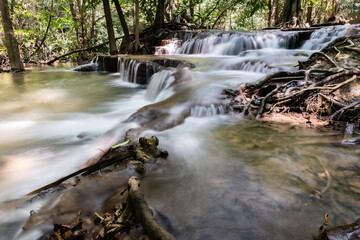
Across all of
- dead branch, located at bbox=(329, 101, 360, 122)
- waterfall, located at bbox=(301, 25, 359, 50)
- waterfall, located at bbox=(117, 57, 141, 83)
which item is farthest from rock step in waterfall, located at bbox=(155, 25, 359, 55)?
dead branch, located at bbox=(329, 101, 360, 122)

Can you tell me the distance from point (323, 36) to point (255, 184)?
29.3ft

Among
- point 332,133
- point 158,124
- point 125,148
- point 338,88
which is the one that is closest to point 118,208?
point 125,148

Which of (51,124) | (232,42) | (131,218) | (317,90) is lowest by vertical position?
(51,124)

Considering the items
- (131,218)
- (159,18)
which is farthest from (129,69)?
(131,218)

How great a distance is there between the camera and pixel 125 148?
2713 millimetres

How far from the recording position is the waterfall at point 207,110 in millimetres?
4230

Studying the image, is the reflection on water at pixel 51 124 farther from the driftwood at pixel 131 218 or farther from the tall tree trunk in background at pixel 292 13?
the tall tree trunk in background at pixel 292 13

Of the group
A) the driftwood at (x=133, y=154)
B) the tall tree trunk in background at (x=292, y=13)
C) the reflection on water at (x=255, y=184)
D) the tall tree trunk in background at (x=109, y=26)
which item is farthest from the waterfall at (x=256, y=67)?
the tall tree trunk in background at (x=292, y=13)

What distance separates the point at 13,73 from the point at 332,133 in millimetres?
12852

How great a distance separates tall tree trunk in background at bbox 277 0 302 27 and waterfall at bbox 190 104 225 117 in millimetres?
11674

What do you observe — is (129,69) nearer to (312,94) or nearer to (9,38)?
(9,38)

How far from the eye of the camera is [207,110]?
425cm

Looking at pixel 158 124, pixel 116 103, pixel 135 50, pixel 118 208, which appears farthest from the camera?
pixel 135 50

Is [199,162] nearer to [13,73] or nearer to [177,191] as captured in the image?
[177,191]
